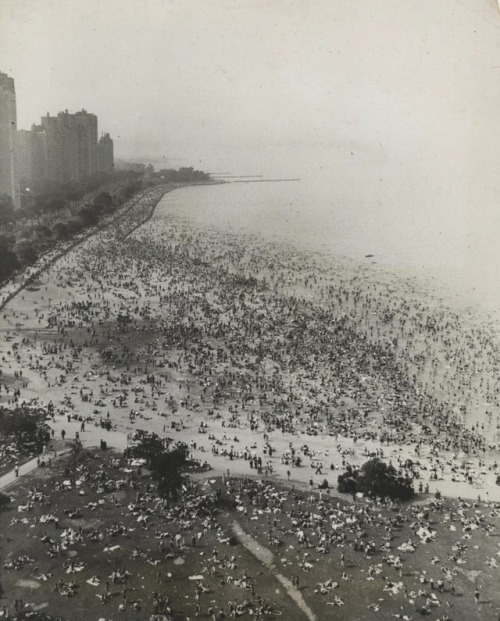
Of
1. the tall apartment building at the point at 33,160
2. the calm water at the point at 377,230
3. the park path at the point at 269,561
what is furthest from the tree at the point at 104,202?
the park path at the point at 269,561

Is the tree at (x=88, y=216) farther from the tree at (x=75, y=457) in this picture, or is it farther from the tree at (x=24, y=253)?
the tree at (x=75, y=457)

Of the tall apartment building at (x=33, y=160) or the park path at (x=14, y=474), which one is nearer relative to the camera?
the park path at (x=14, y=474)

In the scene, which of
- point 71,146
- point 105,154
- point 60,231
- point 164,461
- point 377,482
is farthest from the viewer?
point 105,154

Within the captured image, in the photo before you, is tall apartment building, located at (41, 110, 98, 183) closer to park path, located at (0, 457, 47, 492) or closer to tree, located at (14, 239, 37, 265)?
tree, located at (14, 239, 37, 265)

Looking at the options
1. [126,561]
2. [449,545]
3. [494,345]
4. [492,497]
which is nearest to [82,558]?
[126,561]

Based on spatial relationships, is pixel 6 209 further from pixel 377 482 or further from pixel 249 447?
pixel 377 482

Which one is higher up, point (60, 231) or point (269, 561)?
point (60, 231)

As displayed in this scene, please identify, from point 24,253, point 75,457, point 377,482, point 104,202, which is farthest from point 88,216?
point 377,482

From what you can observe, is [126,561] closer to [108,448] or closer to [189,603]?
[189,603]
